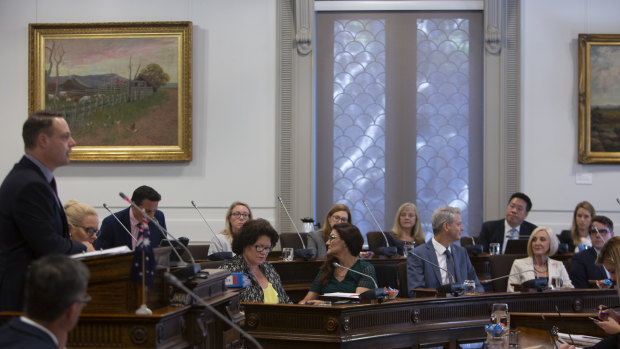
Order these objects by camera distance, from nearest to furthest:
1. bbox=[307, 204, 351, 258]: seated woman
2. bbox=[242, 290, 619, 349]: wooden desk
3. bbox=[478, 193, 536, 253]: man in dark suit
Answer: bbox=[242, 290, 619, 349]: wooden desk → bbox=[307, 204, 351, 258]: seated woman → bbox=[478, 193, 536, 253]: man in dark suit

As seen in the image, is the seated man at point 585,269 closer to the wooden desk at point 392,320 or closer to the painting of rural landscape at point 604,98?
the wooden desk at point 392,320

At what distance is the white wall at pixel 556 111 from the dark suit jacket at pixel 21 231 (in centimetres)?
721

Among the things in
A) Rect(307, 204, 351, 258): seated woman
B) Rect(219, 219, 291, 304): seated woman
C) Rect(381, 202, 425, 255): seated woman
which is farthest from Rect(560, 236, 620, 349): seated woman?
Rect(381, 202, 425, 255): seated woman

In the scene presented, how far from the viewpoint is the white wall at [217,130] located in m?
9.23

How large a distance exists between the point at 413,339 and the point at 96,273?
7.50 feet

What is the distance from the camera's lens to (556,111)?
9.23 metres

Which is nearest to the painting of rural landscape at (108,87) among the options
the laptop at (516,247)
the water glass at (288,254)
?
the water glass at (288,254)

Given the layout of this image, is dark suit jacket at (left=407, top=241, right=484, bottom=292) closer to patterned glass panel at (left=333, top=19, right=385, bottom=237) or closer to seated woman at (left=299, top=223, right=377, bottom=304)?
seated woman at (left=299, top=223, right=377, bottom=304)

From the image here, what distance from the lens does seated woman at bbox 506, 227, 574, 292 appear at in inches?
243

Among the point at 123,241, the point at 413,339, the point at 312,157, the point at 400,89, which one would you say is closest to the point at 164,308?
the point at 413,339

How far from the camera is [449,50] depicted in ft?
31.6

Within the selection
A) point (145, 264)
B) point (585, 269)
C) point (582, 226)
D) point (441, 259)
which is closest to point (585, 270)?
point (585, 269)

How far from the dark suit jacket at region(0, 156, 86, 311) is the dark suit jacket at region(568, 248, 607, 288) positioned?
467cm

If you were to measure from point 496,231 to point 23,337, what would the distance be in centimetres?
678
